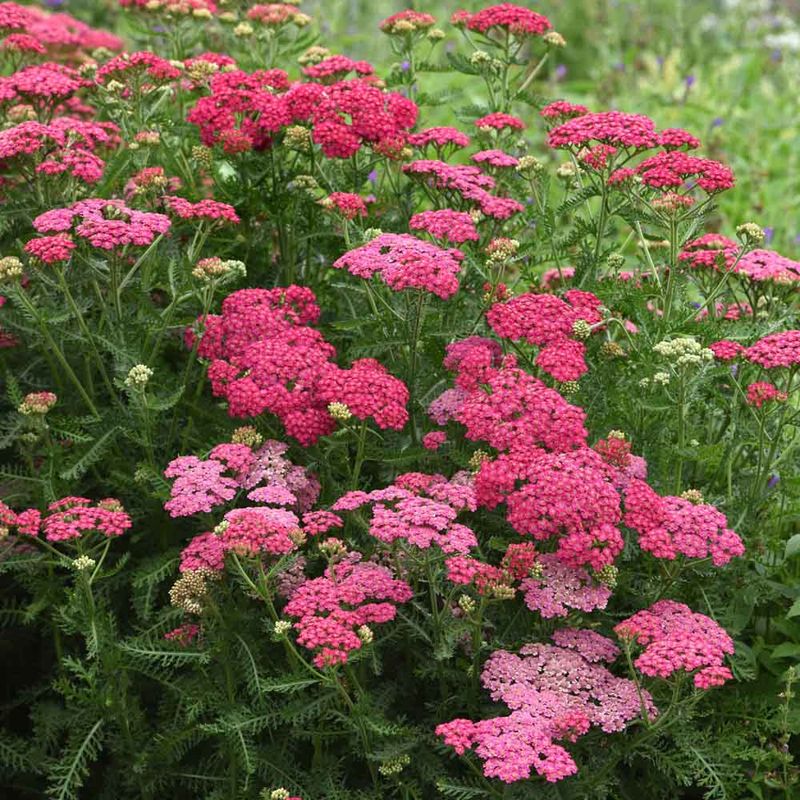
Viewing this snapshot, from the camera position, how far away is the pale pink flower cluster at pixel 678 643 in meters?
2.71

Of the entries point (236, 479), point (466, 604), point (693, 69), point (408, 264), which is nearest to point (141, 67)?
point (408, 264)

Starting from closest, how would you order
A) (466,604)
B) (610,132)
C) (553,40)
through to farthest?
(466,604)
(610,132)
(553,40)

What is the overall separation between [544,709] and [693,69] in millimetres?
8583

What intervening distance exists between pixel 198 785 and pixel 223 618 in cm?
49

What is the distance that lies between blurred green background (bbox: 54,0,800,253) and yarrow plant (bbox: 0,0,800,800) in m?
2.60

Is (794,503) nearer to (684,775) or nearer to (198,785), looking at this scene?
(684,775)

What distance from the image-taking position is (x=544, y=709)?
2832mm

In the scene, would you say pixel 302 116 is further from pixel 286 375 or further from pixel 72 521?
pixel 72 521

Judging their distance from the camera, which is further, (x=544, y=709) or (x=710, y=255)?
(x=710, y=255)

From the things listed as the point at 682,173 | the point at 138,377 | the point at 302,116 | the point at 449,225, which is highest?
the point at 682,173

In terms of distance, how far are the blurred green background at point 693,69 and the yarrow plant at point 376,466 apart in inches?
102

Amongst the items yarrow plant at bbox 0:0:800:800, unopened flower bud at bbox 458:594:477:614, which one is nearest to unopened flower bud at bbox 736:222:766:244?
yarrow plant at bbox 0:0:800:800

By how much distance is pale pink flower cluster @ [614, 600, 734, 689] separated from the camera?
2705 millimetres

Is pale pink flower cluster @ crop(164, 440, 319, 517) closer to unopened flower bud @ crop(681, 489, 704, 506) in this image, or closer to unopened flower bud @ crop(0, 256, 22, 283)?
unopened flower bud @ crop(0, 256, 22, 283)
